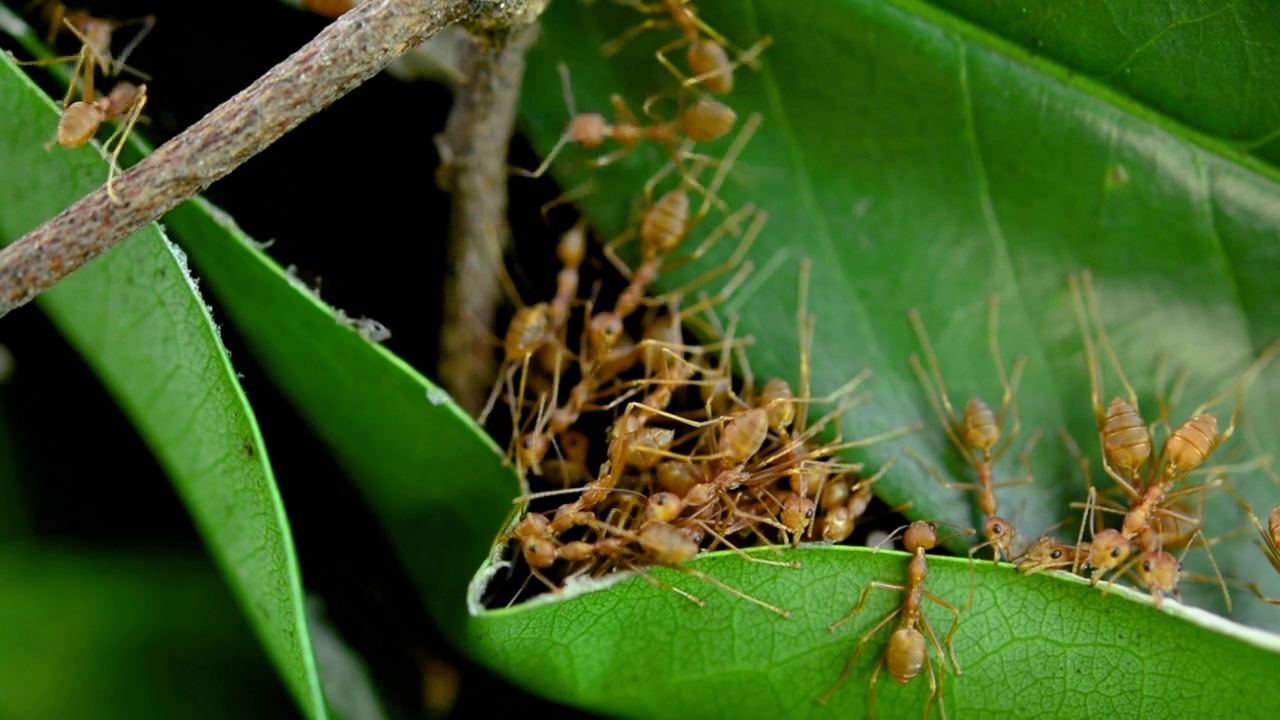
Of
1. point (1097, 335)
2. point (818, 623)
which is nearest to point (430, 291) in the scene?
point (818, 623)

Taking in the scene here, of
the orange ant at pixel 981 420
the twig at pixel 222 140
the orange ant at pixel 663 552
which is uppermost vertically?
the twig at pixel 222 140

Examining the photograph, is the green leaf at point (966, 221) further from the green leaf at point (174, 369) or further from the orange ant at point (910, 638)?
the green leaf at point (174, 369)

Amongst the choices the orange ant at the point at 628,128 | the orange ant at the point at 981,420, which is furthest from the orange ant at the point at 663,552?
→ the orange ant at the point at 628,128

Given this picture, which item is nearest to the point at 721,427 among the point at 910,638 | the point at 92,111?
the point at 910,638

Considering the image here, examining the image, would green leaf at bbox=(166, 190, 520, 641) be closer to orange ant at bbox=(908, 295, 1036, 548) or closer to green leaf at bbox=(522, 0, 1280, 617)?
green leaf at bbox=(522, 0, 1280, 617)

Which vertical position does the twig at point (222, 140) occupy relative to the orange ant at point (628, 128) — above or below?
above

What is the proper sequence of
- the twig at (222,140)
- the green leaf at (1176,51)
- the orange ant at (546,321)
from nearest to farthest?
the twig at (222,140) < the green leaf at (1176,51) < the orange ant at (546,321)
